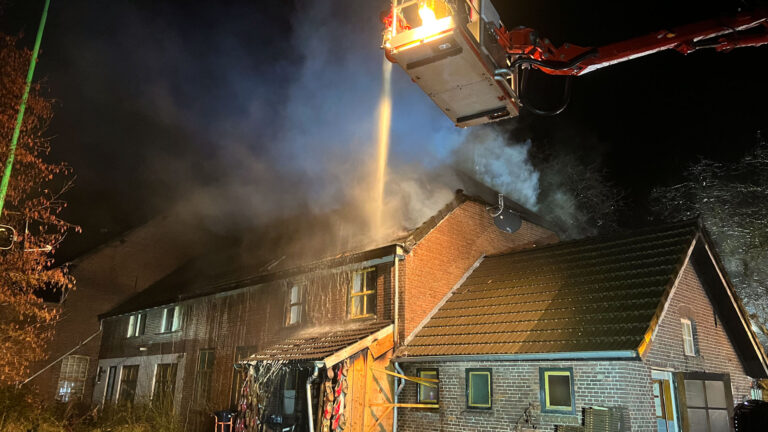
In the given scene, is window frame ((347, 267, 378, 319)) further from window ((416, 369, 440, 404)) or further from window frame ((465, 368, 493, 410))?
window frame ((465, 368, 493, 410))

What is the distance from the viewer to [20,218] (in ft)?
41.4

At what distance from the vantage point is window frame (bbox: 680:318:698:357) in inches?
458

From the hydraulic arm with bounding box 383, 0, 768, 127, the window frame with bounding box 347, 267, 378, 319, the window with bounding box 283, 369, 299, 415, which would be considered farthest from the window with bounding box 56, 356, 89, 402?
the hydraulic arm with bounding box 383, 0, 768, 127

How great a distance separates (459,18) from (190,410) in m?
16.6

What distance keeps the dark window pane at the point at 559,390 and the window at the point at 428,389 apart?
2.76 m

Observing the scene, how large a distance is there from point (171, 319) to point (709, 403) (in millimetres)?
18454

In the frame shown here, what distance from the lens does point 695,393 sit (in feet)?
40.5

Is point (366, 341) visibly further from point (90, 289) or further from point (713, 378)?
point (90, 289)

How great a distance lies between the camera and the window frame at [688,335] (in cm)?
1162

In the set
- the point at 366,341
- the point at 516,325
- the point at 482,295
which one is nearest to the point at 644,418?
the point at 516,325

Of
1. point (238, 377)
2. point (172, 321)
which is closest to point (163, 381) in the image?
point (172, 321)

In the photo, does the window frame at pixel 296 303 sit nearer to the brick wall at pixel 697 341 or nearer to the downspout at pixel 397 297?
the downspout at pixel 397 297

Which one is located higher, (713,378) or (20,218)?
(20,218)

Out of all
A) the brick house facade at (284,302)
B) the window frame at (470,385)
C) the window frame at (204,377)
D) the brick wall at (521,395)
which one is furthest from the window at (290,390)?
the window frame at (470,385)
